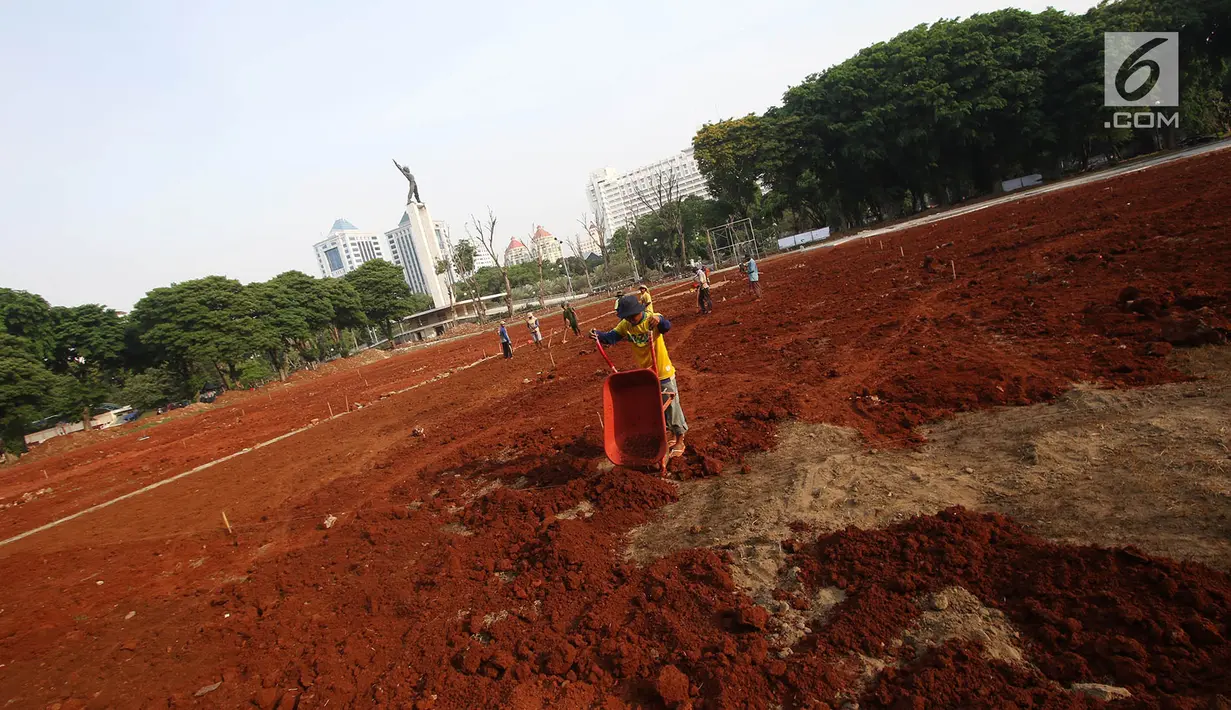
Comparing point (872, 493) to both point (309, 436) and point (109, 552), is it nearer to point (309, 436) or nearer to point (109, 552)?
point (109, 552)

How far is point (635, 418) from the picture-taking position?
6156 mm

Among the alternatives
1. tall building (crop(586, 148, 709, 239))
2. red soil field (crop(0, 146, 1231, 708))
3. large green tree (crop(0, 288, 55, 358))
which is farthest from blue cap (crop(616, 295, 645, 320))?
tall building (crop(586, 148, 709, 239))

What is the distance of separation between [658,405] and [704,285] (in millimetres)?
11881

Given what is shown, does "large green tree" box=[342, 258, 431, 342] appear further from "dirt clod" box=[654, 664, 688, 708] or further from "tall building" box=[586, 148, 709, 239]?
"tall building" box=[586, 148, 709, 239]

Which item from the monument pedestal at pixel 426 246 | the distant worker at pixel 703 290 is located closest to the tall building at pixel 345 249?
the monument pedestal at pixel 426 246

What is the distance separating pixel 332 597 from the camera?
5.20m

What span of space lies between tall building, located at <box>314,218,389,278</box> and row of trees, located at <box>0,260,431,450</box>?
412 ft

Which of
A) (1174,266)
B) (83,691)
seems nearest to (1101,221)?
(1174,266)

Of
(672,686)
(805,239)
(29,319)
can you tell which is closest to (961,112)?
(805,239)

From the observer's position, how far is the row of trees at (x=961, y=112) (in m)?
35.8

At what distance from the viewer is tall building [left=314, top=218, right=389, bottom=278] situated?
6658 inches

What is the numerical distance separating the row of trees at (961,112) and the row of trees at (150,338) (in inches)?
1390

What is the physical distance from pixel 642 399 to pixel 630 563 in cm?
193

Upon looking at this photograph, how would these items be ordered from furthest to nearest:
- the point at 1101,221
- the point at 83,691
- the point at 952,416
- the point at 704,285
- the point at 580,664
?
Result: the point at 704,285
the point at 1101,221
the point at 952,416
the point at 83,691
the point at 580,664
